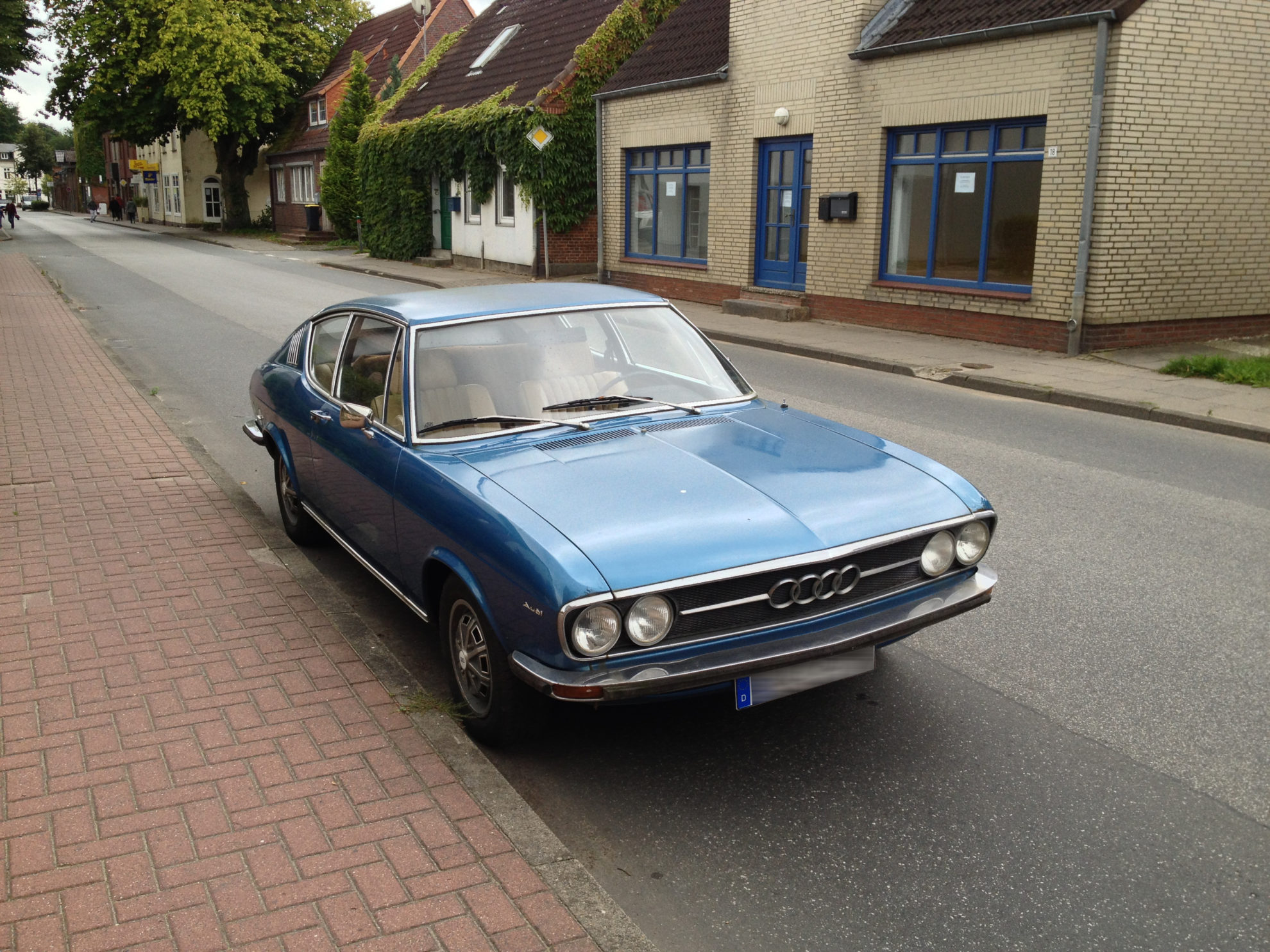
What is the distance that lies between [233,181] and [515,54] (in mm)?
26469

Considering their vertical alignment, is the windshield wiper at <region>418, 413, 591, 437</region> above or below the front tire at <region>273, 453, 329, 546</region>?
above

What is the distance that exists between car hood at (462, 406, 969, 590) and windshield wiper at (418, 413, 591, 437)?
0.28 feet

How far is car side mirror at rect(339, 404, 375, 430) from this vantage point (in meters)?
4.77

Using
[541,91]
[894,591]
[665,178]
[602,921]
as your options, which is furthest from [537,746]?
[541,91]

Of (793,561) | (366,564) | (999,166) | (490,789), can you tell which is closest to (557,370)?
(366,564)

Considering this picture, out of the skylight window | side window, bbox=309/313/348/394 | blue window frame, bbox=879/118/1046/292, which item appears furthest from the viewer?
the skylight window

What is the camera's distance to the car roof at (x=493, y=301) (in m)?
4.94

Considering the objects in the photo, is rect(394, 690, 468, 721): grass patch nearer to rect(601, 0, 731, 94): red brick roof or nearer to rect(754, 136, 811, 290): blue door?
rect(754, 136, 811, 290): blue door

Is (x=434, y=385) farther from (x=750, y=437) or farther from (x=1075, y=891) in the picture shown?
(x=1075, y=891)

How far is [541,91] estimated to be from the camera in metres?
24.7

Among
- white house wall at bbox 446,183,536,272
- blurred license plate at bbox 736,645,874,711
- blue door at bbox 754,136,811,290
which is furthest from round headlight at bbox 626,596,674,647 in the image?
white house wall at bbox 446,183,536,272

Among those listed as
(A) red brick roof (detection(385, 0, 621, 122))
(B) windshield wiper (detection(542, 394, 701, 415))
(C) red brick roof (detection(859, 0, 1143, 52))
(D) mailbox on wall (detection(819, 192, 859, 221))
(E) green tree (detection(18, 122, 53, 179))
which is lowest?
(B) windshield wiper (detection(542, 394, 701, 415))

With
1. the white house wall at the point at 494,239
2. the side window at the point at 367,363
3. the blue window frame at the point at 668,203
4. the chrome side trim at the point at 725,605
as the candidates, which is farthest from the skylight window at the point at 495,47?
the chrome side trim at the point at 725,605

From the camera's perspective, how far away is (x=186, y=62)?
→ 42000 mm
